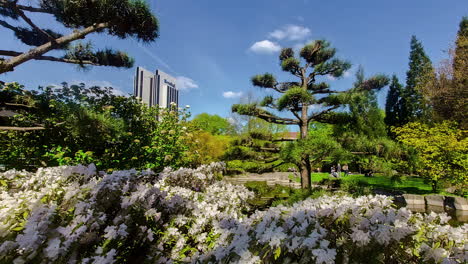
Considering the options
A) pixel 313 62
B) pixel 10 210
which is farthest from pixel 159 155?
pixel 313 62

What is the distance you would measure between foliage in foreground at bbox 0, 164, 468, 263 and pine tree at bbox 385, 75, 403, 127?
2705cm

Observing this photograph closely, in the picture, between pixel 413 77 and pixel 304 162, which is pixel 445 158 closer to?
pixel 304 162

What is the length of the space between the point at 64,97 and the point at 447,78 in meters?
17.0

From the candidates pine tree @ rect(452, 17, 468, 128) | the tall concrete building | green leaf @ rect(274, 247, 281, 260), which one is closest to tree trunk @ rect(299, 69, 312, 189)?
green leaf @ rect(274, 247, 281, 260)

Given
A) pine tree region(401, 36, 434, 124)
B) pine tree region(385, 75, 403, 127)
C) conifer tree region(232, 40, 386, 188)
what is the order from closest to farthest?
conifer tree region(232, 40, 386, 188) → pine tree region(401, 36, 434, 124) → pine tree region(385, 75, 403, 127)

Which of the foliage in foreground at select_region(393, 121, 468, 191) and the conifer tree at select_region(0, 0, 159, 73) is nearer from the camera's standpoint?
the conifer tree at select_region(0, 0, 159, 73)

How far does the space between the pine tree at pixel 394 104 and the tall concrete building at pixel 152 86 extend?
21.8 m

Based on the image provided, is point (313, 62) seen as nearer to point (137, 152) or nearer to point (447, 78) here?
point (137, 152)

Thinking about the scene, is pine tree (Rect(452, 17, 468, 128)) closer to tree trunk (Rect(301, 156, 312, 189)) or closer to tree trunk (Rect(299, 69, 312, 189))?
tree trunk (Rect(299, 69, 312, 189))

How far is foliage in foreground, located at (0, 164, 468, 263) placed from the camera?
118cm

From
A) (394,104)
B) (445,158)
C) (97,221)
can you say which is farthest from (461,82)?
(97,221)

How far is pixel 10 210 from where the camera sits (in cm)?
142

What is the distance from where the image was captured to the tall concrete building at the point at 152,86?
17.9 m

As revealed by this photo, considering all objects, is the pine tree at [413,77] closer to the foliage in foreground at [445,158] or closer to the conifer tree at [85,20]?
the foliage in foreground at [445,158]
